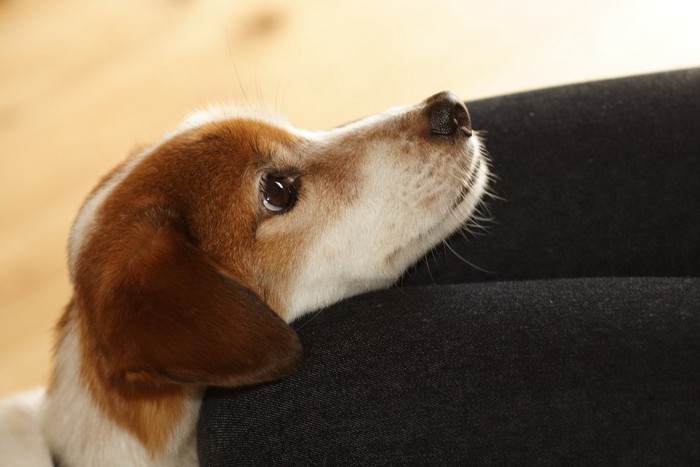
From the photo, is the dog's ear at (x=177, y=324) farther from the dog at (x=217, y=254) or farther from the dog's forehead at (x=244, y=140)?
the dog's forehead at (x=244, y=140)

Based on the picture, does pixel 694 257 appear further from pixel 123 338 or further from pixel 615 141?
pixel 123 338

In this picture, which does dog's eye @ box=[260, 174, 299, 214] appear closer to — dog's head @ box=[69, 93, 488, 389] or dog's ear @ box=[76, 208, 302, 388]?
dog's head @ box=[69, 93, 488, 389]

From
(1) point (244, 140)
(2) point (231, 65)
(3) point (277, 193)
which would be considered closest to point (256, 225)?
(3) point (277, 193)

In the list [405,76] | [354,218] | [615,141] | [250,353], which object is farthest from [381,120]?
[405,76]

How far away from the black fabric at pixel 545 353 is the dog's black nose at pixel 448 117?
0.22 m

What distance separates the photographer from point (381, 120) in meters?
1.69

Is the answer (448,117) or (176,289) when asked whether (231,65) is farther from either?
(176,289)

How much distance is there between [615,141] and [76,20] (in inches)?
114

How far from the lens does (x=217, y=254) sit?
1470 mm

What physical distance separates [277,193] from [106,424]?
0.57 meters

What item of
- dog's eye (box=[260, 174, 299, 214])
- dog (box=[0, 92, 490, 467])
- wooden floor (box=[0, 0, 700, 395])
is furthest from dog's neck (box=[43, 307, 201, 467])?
wooden floor (box=[0, 0, 700, 395])

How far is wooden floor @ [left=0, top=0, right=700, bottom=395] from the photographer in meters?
2.92

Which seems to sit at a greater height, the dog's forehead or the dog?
the dog's forehead

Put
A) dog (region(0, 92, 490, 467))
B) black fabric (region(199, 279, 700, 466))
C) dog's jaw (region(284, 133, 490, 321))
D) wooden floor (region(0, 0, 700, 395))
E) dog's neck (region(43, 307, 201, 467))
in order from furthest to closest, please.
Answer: wooden floor (region(0, 0, 700, 395)) → dog's jaw (region(284, 133, 490, 321)) → dog's neck (region(43, 307, 201, 467)) → dog (region(0, 92, 490, 467)) → black fabric (region(199, 279, 700, 466))
